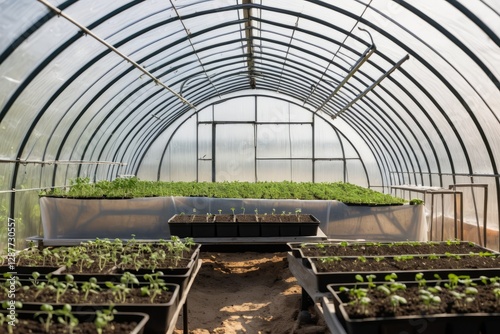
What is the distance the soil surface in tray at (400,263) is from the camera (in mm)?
4135

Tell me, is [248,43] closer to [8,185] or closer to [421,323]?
[8,185]

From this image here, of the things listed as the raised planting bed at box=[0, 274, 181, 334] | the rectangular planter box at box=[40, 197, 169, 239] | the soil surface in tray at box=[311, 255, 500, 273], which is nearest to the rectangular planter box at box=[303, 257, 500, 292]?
the soil surface in tray at box=[311, 255, 500, 273]

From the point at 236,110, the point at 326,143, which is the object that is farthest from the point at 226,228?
the point at 236,110

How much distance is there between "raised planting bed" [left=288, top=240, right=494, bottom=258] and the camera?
4883 millimetres

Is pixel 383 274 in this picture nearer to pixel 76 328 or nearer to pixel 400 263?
pixel 400 263

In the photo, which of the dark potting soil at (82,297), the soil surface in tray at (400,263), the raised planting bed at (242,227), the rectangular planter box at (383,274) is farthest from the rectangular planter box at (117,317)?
the raised planting bed at (242,227)

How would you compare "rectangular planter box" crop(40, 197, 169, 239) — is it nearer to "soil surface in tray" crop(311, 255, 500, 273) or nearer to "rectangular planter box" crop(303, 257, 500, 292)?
"soil surface in tray" crop(311, 255, 500, 273)

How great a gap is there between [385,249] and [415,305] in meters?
2.16

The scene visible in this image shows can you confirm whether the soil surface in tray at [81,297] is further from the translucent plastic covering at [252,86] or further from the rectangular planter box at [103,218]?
the rectangular planter box at [103,218]

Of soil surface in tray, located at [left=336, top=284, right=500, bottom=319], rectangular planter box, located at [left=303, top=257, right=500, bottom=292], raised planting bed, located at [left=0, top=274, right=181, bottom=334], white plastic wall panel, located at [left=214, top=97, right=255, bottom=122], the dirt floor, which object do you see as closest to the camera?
soil surface in tray, located at [left=336, top=284, right=500, bottom=319]

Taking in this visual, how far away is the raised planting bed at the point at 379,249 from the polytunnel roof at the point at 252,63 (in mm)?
Answer: 2455

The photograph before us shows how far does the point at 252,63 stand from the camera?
47.3ft

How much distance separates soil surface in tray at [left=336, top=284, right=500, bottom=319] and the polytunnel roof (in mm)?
3684

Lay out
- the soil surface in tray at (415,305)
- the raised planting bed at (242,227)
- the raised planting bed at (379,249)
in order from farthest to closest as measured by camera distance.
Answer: the raised planting bed at (242,227), the raised planting bed at (379,249), the soil surface in tray at (415,305)
